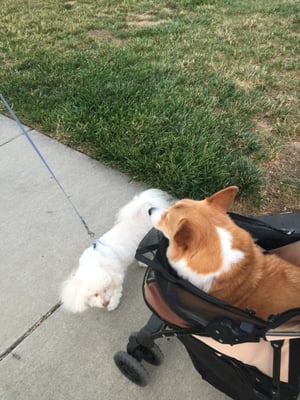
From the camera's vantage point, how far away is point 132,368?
1974 millimetres

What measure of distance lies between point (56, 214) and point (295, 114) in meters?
2.54

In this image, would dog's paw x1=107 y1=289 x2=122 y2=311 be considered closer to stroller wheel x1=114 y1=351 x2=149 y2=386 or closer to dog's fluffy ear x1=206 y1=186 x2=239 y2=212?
stroller wheel x1=114 y1=351 x2=149 y2=386

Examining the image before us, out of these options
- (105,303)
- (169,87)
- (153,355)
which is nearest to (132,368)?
(153,355)

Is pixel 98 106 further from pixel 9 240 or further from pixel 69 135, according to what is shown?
pixel 9 240

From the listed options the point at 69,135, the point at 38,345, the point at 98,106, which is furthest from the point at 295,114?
the point at 38,345

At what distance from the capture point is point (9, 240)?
2855mm

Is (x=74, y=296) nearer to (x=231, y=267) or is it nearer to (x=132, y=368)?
(x=132, y=368)

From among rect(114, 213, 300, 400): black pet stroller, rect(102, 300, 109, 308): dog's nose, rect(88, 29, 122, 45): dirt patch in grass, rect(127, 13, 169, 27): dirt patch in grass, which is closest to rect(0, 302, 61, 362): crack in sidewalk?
rect(102, 300, 109, 308): dog's nose

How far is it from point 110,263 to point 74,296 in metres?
0.28

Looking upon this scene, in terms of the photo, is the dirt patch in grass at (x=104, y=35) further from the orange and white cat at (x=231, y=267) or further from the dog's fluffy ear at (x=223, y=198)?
the orange and white cat at (x=231, y=267)

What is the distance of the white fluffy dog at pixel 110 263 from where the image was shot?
2297 mm

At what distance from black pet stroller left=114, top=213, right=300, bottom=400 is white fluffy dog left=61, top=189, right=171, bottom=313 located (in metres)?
0.59

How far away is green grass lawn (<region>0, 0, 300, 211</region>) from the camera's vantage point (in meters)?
3.28

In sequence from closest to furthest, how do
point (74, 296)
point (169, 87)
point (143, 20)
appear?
point (74, 296)
point (169, 87)
point (143, 20)
